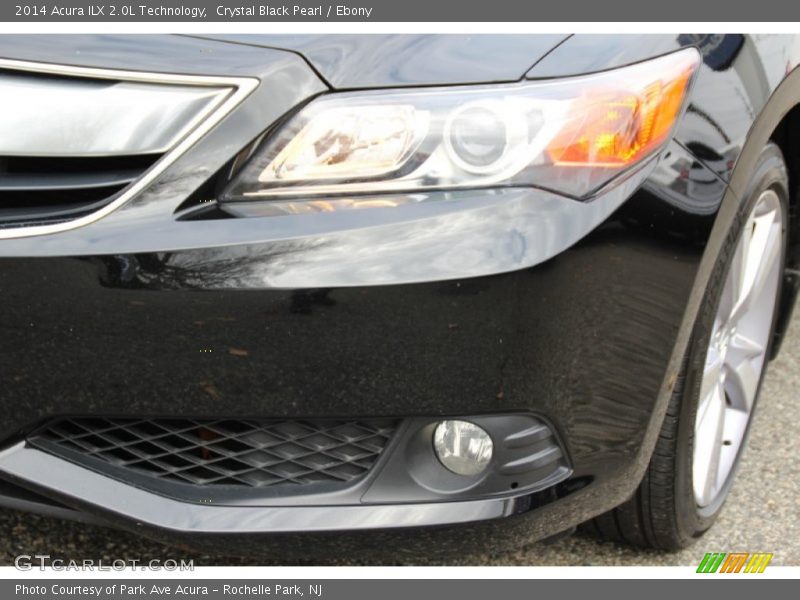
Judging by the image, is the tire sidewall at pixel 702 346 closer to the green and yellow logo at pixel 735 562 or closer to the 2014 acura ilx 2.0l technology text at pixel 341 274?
the green and yellow logo at pixel 735 562

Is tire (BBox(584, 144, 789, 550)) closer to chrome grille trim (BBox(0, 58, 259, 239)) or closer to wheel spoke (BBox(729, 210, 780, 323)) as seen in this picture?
wheel spoke (BBox(729, 210, 780, 323))

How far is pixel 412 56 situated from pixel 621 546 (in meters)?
1.32

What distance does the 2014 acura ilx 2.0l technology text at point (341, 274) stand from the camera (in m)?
1.64

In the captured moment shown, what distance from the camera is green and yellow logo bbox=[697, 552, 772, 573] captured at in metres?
2.43

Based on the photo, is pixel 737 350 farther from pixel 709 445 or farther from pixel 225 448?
pixel 225 448

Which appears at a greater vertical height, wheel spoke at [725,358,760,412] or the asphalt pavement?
wheel spoke at [725,358,760,412]

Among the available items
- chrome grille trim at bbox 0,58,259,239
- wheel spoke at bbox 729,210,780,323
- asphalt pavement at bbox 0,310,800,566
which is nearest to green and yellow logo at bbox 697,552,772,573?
asphalt pavement at bbox 0,310,800,566

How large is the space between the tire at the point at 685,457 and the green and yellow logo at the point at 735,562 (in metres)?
0.06

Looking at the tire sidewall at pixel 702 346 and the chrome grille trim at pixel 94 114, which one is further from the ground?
the chrome grille trim at pixel 94 114

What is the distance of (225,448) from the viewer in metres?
1.87

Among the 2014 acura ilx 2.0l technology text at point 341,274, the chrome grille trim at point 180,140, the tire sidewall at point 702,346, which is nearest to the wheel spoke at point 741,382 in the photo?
the tire sidewall at point 702,346

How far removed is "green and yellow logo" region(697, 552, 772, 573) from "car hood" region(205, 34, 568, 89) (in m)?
1.35

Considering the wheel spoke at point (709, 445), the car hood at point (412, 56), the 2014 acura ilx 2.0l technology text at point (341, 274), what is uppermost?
the car hood at point (412, 56)

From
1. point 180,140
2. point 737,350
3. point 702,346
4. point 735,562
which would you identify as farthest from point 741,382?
point 180,140
